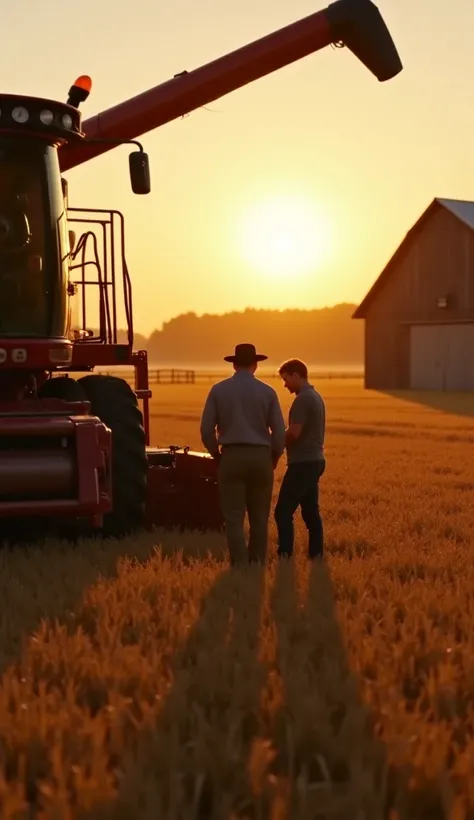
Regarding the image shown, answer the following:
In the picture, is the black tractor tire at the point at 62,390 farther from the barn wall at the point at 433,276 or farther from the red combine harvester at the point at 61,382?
the barn wall at the point at 433,276

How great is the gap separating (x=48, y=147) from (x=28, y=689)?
17.6 ft

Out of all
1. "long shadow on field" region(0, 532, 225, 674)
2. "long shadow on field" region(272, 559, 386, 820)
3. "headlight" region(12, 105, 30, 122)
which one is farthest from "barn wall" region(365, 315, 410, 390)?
"long shadow on field" region(272, 559, 386, 820)

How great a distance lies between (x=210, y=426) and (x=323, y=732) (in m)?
4.11

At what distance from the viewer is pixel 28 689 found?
4.46 m

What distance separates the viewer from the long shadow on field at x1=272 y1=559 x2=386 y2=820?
3443 mm

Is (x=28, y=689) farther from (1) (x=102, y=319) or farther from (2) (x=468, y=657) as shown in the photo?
(1) (x=102, y=319)

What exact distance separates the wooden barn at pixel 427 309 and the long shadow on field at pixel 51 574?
3441 cm

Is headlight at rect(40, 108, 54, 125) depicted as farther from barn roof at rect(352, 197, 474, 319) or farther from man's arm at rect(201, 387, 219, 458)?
barn roof at rect(352, 197, 474, 319)

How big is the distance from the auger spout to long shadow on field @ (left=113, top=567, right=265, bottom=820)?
666cm

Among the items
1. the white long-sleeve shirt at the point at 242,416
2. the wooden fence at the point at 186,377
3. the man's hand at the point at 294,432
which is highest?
the white long-sleeve shirt at the point at 242,416

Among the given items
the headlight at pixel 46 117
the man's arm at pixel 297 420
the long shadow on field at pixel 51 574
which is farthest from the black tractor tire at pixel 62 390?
the headlight at pixel 46 117

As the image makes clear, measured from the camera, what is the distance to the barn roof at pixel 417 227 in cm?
4247

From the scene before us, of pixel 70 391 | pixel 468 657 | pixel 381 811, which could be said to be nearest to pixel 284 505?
pixel 70 391

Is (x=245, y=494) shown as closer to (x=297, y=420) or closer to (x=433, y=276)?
(x=297, y=420)
